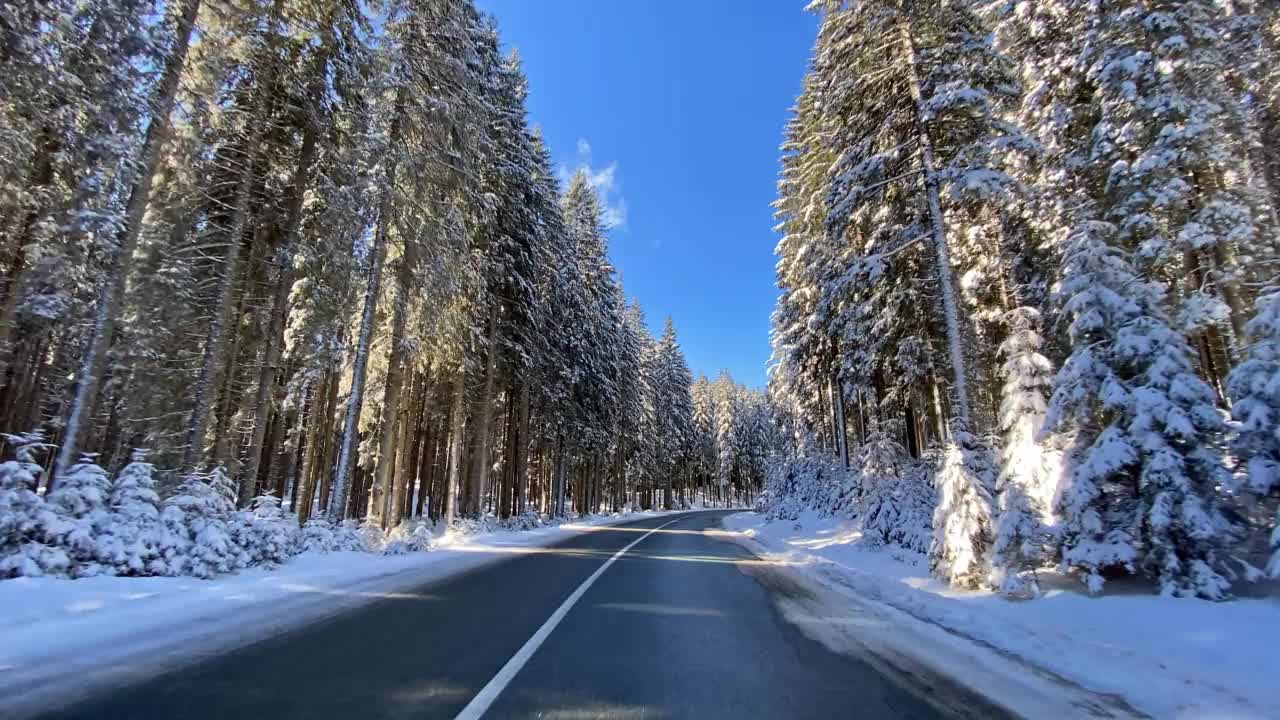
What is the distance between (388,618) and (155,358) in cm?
1400

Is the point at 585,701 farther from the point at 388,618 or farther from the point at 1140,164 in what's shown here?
the point at 1140,164

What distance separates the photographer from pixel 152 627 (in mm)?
5352

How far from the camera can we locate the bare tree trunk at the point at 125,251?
27.5 ft

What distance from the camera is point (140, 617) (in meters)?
5.62

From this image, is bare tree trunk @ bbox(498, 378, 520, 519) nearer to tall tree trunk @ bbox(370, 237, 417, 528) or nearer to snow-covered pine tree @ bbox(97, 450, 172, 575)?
tall tree trunk @ bbox(370, 237, 417, 528)

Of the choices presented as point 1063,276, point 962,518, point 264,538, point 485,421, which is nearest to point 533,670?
point 962,518

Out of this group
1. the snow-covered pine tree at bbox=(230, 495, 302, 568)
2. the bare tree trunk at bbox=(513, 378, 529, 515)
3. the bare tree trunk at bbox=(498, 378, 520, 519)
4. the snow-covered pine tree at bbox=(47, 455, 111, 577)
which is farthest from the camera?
the bare tree trunk at bbox=(498, 378, 520, 519)

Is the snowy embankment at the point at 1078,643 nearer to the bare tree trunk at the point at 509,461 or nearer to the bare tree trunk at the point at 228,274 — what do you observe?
the bare tree trunk at the point at 228,274

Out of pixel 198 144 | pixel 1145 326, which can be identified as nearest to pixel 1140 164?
pixel 1145 326

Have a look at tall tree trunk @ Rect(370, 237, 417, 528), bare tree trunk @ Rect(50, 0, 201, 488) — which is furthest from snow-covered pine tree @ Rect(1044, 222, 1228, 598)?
tall tree trunk @ Rect(370, 237, 417, 528)

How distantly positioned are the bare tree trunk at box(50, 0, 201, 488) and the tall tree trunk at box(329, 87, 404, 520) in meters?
5.14

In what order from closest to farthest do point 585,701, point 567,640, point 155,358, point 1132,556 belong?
point 585,701
point 567,640
point 1132,556
point 155,358

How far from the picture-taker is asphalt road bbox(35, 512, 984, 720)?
11.5 feet

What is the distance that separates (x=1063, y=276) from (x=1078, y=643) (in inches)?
219
